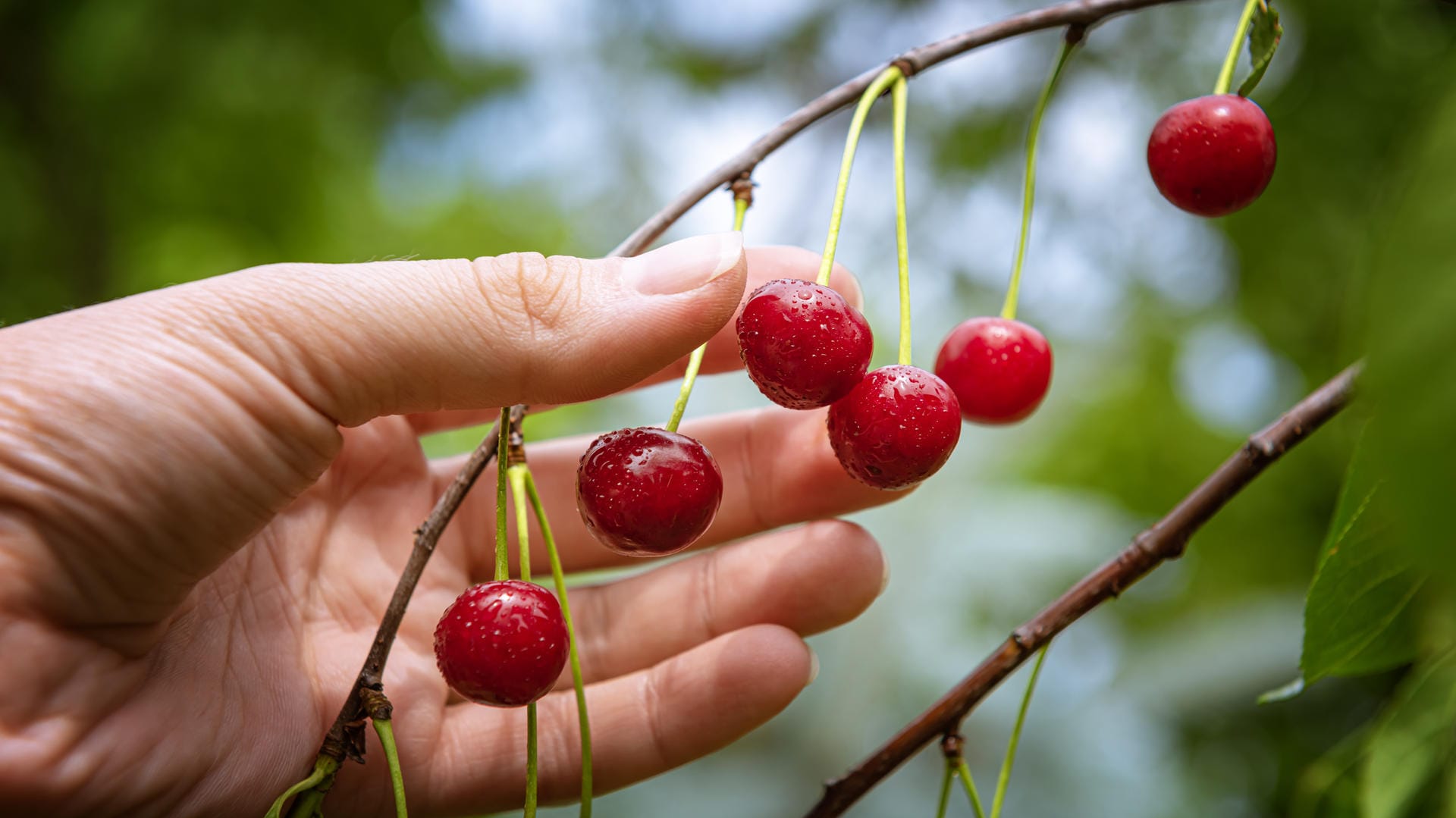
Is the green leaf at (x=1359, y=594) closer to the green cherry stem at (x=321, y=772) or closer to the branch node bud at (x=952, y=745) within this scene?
the branch node bud at (x=952, y=745)

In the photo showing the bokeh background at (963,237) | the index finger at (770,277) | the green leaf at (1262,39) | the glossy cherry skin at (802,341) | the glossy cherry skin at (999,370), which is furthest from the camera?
the bokeh background at (963,237)

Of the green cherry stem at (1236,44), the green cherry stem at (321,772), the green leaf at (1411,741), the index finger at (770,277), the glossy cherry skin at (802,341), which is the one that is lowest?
the green leaf at (1411,741)

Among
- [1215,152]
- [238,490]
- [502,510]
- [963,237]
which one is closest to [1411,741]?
[1215,152]

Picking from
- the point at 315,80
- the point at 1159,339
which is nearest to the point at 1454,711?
the point at 1159,339

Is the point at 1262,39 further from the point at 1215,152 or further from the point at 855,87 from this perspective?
the point at 855,87

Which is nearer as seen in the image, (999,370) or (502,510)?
(502,510)

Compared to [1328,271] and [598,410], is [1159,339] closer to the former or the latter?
[1328,271]

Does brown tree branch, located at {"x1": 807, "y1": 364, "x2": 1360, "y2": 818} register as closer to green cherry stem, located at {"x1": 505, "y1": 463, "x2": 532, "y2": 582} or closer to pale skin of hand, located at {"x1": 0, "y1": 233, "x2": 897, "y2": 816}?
pale skin of hand, located at {"x1": 0, "y1": 233, "x2": 897, "y2": 816}

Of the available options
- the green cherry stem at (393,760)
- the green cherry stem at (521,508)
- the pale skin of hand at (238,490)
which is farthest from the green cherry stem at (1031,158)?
the green cherry stem at (393,760)
